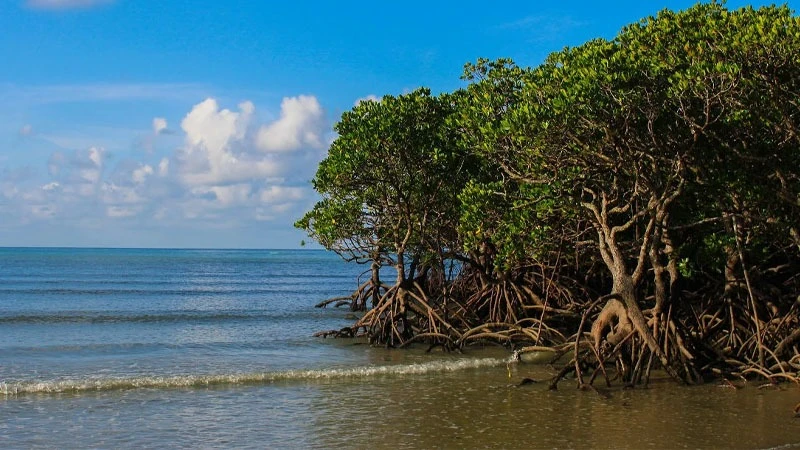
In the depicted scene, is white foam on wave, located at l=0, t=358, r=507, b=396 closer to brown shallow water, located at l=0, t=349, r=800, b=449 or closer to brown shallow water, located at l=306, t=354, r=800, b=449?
brown shallow water, located at l=0, t=349, r=800, b=449

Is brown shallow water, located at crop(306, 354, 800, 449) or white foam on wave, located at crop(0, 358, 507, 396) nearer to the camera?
brown shallow water, located at crop(306, 354, 800, 449)

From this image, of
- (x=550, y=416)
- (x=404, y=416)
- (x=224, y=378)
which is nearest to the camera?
(x=550, y=416)

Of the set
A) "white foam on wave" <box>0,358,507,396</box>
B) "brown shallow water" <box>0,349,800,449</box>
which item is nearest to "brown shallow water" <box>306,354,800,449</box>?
"brown shallow water" <box>0,349,800,449</box>

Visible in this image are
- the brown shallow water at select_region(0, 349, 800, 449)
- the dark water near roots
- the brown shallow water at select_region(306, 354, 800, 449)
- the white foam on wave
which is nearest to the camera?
the brown shallow water at select_region(306, 354, 800, 449)

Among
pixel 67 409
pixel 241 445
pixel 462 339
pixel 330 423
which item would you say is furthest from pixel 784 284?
pixel 67 409

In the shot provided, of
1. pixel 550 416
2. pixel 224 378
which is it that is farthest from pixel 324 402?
pixel 550 416

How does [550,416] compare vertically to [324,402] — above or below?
above

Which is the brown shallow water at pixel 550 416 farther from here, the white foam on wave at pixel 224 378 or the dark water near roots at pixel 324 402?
the white foam on wave at pixel 224 378

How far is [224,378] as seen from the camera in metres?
14.9

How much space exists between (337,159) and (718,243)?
8.50 metres

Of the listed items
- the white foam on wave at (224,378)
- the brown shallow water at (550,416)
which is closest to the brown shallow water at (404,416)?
the brown shallow water at (550,416)

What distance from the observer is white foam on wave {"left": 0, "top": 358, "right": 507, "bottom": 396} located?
1395 cm

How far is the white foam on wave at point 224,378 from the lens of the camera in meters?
14.0

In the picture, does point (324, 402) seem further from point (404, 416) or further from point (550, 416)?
point (550, 416)
